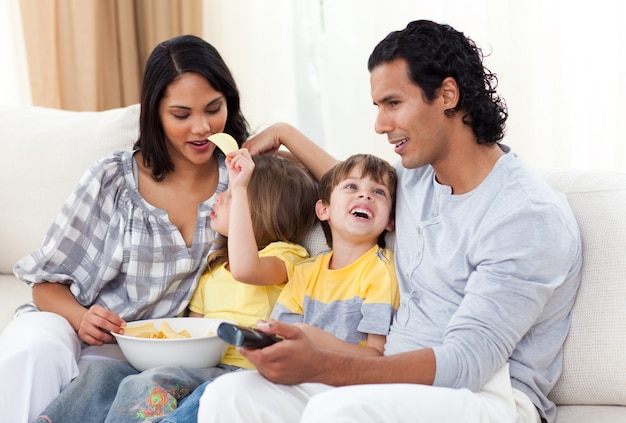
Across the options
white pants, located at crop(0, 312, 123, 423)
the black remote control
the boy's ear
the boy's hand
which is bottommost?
white pants, located at crop(0, 312, 123, 423)

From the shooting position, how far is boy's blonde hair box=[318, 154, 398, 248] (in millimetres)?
2072

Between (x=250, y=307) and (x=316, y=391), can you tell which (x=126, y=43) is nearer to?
(x=250, y=307)

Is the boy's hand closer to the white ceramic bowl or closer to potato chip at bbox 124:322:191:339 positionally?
the white ceramic bowl

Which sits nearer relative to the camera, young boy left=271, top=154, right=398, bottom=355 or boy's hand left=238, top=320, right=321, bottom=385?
boy's hand left=238, top=320, right=321, bottom=385

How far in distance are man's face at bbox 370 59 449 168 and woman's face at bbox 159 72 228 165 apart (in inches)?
18.9

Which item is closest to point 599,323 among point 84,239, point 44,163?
point 84,239

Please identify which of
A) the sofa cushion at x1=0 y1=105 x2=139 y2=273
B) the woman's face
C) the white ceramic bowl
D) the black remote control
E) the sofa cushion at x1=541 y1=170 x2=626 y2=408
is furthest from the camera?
the sofa cushion at x1=0 y1=105 x2=139 y2=273

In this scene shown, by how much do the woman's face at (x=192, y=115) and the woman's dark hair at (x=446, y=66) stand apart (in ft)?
1.54

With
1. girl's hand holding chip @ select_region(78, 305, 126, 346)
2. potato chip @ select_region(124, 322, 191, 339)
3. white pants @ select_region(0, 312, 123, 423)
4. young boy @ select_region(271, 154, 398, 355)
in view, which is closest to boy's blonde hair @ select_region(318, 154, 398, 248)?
young boy @ select_region(271, 154, 398, 355)

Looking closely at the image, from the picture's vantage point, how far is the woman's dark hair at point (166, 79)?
2.19 m

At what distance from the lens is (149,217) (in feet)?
7.36

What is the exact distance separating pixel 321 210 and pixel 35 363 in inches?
28.5

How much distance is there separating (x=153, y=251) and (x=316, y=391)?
0.70 m

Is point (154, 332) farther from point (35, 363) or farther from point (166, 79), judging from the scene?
point (166, 79)
